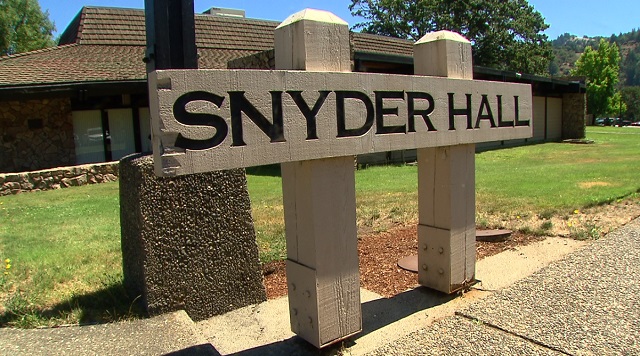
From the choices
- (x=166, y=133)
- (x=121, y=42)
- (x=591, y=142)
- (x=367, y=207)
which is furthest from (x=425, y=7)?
(x=166, y=133)

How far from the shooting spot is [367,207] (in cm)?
770

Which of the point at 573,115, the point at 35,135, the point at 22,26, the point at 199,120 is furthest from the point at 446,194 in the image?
the point at 22,26

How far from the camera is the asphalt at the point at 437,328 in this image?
118 inches

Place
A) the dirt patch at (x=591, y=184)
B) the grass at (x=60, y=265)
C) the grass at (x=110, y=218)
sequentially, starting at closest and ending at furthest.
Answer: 1. the grass at (x=60, y=265)
2. the grass at (x=110, y=218)
3. the dirt patch at (x=591, y=184)

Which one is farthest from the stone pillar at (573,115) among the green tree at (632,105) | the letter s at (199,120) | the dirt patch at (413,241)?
the green tree at (632,105)

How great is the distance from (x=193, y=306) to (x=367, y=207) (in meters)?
4.36

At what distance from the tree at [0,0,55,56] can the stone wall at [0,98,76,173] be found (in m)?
23.6

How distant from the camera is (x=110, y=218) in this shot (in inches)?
299

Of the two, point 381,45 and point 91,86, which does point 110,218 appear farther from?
point 381,45

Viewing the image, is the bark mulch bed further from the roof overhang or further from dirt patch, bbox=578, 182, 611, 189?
the roof overhang

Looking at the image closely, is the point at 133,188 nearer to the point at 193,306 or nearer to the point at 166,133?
the point at 193,306

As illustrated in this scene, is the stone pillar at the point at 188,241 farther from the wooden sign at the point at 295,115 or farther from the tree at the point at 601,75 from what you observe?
the tree at the point at 601,75

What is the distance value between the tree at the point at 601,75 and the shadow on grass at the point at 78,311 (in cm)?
6716

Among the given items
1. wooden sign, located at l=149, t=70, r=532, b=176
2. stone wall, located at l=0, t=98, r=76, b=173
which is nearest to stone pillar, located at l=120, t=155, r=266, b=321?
wooden sign, located at l=149, t=70, r=532, b=176
